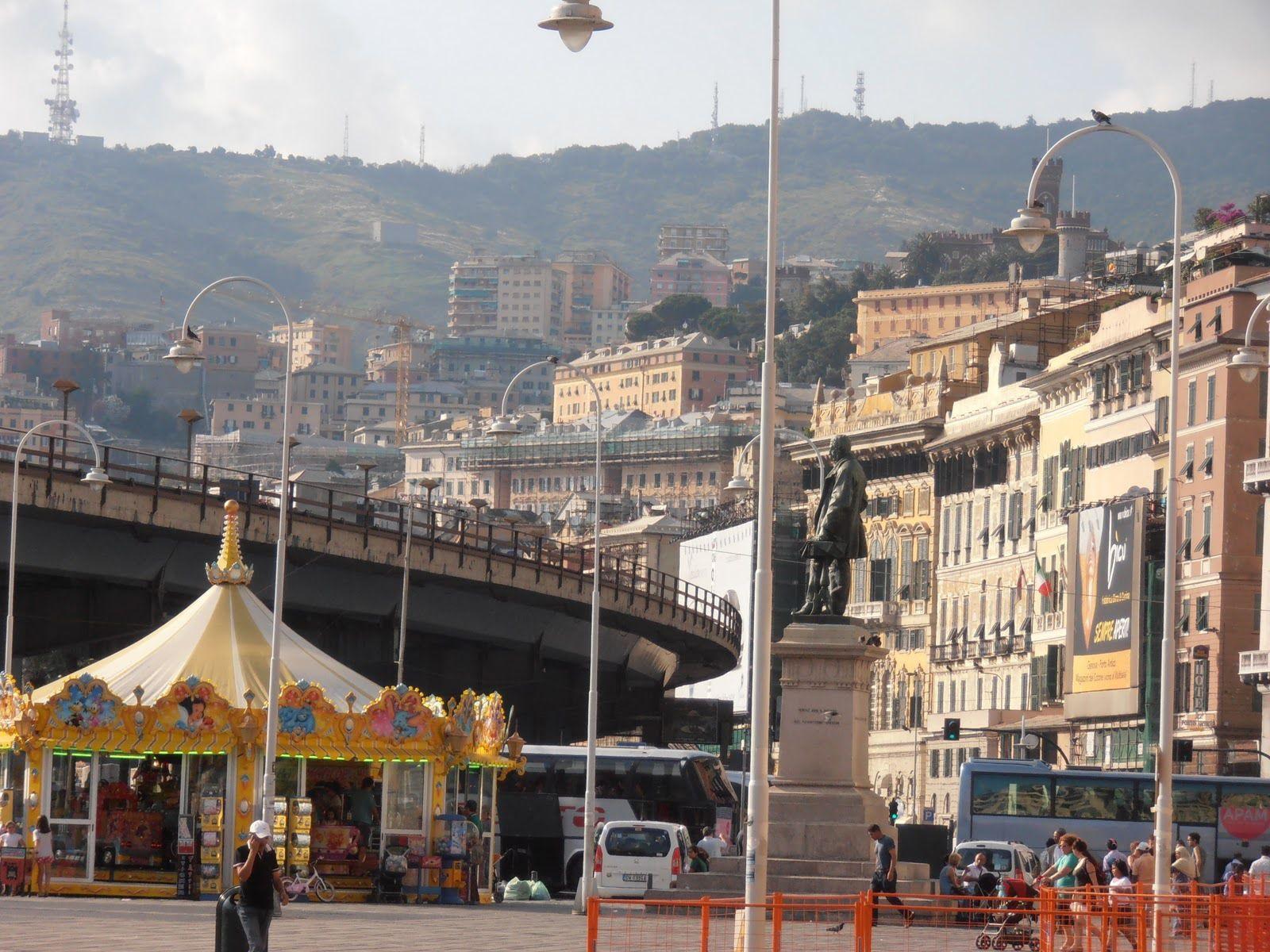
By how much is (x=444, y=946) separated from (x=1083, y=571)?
69.1m

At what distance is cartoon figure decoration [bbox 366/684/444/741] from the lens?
4766cm

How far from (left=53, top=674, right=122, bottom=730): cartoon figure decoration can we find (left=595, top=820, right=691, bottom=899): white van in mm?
9629

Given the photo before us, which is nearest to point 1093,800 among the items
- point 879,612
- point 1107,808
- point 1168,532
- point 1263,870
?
point 1107,808

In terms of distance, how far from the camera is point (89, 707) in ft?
151

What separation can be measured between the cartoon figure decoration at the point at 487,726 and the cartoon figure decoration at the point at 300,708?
4.64m

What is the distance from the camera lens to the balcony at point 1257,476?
80.3 m

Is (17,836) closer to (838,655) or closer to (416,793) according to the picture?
(416,793)

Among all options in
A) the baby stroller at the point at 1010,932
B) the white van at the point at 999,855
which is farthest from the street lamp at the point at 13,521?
the baby stroller at the point at 1010,932

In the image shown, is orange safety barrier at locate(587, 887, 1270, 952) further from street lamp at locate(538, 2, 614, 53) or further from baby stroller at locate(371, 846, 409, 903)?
baby stroller at locate(371, 846, 409, 903)

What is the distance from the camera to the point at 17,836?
1802 inches

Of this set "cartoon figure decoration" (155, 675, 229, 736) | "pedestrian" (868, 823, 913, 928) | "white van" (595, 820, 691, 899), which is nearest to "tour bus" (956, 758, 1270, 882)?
"white van" (595, 820, 691, 899)

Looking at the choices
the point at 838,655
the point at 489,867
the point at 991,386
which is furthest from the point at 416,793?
the point at 991,386

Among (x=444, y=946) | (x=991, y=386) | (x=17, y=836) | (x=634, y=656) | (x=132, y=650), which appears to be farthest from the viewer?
(x=991, y=386)

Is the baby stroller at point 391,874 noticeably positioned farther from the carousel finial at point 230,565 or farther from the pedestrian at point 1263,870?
the pedestrian at point 1263,870
